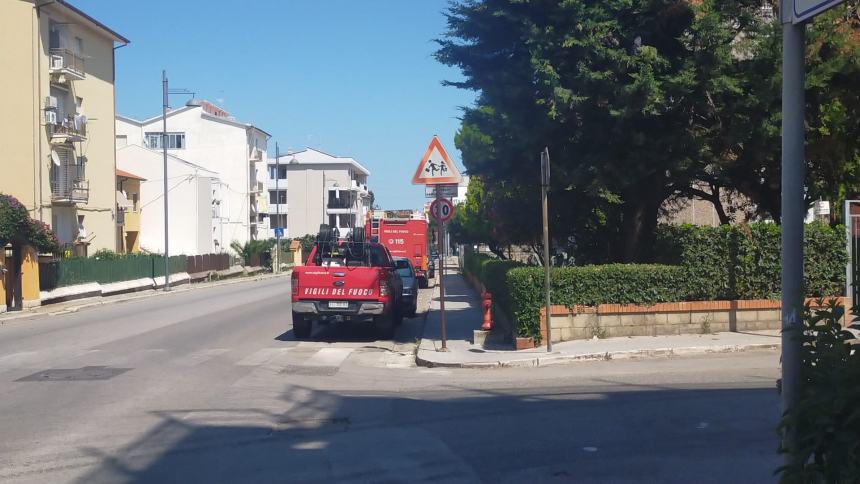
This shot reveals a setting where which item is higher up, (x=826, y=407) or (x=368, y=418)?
(x=826, y=407)

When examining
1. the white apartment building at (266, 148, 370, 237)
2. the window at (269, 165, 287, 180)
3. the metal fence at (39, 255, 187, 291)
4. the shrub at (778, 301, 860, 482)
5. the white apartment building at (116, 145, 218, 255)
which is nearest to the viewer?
the shrub at (778, 301, 860, 482)

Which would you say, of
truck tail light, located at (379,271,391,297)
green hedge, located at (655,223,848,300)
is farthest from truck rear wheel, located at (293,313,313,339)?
green hedge, located at (655,223,848,300)

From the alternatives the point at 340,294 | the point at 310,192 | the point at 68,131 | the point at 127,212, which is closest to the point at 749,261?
the point at 340,294

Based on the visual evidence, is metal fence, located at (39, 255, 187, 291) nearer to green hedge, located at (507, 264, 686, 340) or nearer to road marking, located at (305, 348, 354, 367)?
road marking, located at (305, 348, 354, 367)

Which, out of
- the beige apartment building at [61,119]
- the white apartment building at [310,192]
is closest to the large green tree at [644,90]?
the beige apartment building at [61,119]

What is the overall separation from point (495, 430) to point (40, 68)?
34.6 metres

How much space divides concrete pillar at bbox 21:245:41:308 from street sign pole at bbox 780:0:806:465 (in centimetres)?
2809

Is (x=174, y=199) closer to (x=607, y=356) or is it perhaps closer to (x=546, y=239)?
(x=546, y=239)

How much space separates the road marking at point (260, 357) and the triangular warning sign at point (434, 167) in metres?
3.89

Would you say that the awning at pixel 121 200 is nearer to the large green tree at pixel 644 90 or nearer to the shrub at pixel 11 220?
the shrub at pixel 11 220

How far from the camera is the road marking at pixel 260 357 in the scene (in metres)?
14.1

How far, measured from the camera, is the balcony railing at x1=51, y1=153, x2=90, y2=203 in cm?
3894

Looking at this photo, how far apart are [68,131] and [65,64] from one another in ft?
9.90

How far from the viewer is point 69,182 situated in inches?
1585
